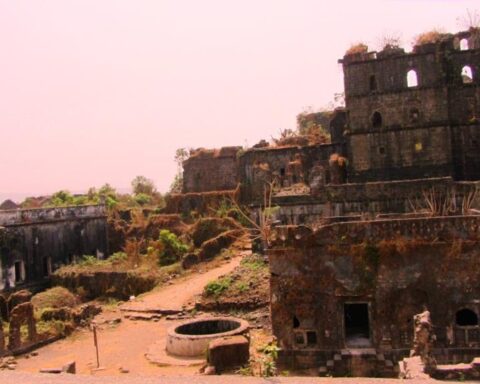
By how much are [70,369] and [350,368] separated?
697cm

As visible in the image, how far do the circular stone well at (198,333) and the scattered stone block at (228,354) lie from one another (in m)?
1.76

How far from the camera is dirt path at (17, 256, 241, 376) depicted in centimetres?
1561

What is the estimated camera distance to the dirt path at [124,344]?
15.6 m

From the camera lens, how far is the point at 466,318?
13961 mm

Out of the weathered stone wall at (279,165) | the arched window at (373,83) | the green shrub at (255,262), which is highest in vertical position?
the arched window at (373,83)

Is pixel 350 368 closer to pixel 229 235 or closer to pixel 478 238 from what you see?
pixel 478 238

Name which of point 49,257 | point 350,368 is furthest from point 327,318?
point 49,257

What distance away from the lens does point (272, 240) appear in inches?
579

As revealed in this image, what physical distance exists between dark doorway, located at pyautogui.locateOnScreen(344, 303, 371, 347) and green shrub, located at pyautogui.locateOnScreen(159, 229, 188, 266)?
14470 millimetres

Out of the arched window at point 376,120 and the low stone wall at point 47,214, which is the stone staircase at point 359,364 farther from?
the low stone wall at point 47,214

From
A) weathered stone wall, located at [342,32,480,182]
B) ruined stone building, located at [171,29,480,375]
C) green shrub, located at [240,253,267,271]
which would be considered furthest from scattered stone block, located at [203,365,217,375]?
weathered stone wall, located at [342,32,480,182]

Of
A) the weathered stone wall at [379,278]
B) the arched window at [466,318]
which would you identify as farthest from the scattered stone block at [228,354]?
the arched window at [466,318]

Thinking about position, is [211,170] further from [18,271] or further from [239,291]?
[239,291]

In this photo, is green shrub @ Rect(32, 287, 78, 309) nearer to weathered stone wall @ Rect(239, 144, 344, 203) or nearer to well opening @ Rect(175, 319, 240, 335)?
well opening @ Rect(175, 319, 240, 335)
